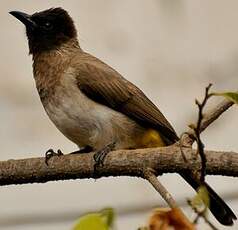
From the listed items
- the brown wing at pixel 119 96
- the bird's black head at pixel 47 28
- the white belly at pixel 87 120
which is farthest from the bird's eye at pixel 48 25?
the white belly at pixel 87 120

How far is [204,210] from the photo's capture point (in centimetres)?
132

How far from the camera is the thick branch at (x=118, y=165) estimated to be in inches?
80.0

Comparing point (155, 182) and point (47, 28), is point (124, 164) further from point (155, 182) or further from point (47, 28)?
point (47, 28)

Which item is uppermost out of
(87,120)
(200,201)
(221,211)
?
(200,201)

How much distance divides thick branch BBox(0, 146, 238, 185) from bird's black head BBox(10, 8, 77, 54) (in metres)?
1.22

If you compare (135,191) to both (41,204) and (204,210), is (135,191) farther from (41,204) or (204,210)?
(204,210)

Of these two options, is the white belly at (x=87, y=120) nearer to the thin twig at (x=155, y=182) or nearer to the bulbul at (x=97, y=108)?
the bulbul at (x=97, y=108)

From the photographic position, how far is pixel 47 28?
364cm

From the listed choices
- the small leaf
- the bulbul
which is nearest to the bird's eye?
the bulbul

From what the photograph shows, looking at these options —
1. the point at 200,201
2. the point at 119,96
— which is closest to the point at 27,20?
the point at 119,96

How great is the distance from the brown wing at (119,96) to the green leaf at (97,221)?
1759 millimetres

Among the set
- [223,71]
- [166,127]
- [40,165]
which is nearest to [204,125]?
[40,165]

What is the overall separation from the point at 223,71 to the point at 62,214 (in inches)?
45.5

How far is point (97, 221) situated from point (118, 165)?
1.02 m
